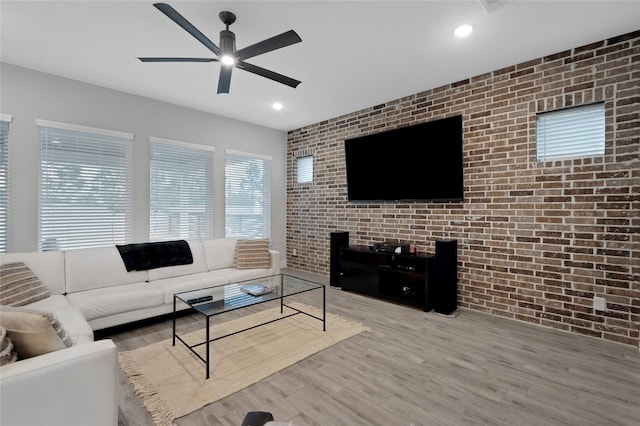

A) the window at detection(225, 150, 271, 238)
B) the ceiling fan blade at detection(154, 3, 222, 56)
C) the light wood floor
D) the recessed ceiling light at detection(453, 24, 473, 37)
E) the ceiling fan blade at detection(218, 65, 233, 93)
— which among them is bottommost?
the light wood floor

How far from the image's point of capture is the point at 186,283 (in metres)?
3.28

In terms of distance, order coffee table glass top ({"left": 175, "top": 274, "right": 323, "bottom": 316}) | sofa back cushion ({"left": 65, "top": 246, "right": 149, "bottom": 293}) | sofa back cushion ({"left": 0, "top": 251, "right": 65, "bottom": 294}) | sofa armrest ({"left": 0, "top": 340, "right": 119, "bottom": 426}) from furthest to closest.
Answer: sofa back cushion ({"left": 65, "top": 246, "right": 149, "bottom": 293}), sofa back cushion ({"left": 0, "top": 251, "right": 65, "bottom": 294}), coffee table glass top ({"left": 175, "top": 274, "right": 323, "bottom": 316}), sofa armrest ({"left": 0, "top": 340, "right": 119, "bottom": 426})

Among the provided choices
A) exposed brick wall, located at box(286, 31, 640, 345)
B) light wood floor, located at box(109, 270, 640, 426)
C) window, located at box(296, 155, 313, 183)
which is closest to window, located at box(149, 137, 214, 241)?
window, located at box(296, 155, 313, 183)

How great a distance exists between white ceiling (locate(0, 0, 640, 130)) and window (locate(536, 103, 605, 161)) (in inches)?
25.3

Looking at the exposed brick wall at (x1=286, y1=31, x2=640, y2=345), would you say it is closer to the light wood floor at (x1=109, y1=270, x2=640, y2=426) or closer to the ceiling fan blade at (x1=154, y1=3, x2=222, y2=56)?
the light wood floor at (x1=109, y1=270, x2=640, y2=426)

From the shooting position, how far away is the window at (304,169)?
561cm

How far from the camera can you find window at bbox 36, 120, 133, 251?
3457mm

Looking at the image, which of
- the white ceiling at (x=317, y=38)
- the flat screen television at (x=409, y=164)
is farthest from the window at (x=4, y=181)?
the flat screen television at (x=409, y=164)

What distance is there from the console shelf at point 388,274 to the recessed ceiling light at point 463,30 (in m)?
2.35

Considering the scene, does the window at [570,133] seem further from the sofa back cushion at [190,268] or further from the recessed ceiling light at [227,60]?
the sofa back cushion at [190,268]

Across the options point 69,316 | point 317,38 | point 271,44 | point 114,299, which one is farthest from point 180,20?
point 114,299

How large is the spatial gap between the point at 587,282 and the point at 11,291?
5.13m

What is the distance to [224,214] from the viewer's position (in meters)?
5.07

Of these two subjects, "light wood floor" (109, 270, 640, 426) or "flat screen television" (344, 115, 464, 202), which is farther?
Result: "flat screen television" (344, 115, 464, 202)
